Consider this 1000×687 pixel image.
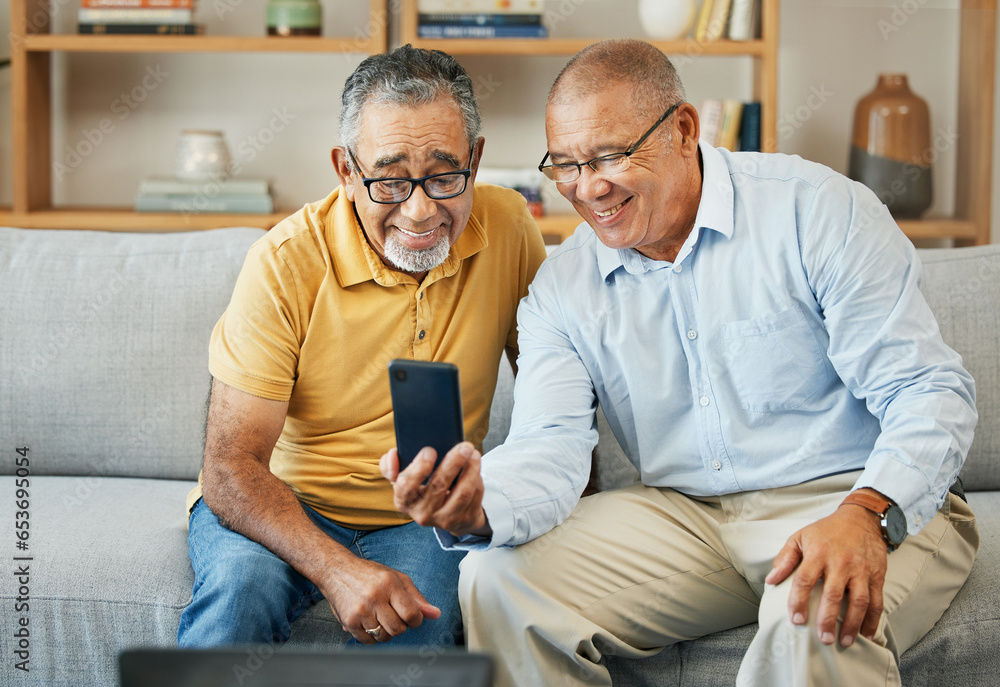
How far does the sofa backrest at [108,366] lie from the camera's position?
1660mm

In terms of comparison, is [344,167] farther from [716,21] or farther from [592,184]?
[716,21]

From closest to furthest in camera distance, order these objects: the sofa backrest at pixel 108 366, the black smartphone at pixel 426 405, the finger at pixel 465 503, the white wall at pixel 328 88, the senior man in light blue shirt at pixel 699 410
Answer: the black smartphone at pixel 426 405 < the finger at pixel 465 503 < the senior man in light blue shirt at pixel 699 410 < the sofa backrest at pixel 108 366 < the white wall at pixel 328 88

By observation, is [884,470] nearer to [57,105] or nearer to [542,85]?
[542,85]

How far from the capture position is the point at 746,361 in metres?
1.25

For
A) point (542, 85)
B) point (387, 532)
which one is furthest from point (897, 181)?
point (387, 532)

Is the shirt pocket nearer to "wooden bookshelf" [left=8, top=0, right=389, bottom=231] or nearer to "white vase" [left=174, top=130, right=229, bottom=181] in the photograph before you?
"wooden bookshelf" [left=8, top=0, right=389, bottom=231]

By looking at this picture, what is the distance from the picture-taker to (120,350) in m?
1.68

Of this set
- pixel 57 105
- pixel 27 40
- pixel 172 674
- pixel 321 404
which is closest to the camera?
pixel 172 674

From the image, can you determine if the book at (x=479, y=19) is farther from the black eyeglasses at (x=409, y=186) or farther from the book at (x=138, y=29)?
the black eyeglasses at (x=409, y=186)

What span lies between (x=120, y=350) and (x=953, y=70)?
2511 millimetres

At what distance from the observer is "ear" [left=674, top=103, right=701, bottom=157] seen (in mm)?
1319

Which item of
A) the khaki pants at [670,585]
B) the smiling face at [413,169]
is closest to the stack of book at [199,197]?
the smiling face at [413,169]

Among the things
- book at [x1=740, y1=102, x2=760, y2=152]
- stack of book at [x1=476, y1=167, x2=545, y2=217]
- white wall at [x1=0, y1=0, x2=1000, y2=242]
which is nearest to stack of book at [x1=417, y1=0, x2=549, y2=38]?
white wall at [x1=0, y1=0, x2=1000, y2=242]

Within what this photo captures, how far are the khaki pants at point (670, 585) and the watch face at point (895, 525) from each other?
2.7 inches
